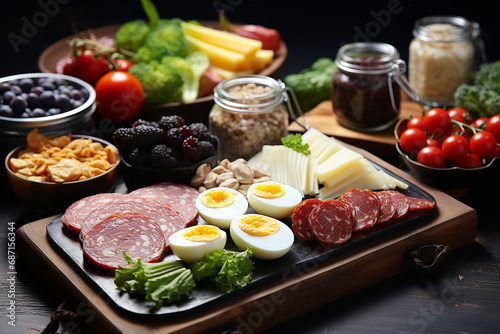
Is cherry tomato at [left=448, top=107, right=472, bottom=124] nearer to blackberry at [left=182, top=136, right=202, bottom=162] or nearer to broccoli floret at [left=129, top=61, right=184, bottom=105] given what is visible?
blackberry at [left=182, top=136, right=202, bottom=162]

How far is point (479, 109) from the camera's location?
172 inches

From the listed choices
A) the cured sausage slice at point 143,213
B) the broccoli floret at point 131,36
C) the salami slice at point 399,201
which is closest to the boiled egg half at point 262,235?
the cured sausage slice at point 143,213

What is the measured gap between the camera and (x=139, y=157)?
3680 mm

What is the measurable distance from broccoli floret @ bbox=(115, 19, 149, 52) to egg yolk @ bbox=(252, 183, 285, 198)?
217 cm

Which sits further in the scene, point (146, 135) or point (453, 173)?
point (453, 173)

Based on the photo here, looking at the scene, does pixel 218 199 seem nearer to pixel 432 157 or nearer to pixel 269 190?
pixel 269 190

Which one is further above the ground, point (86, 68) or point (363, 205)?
point (86, 68)

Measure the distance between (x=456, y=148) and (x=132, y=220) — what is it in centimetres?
190

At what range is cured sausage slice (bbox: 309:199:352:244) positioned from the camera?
319 centimetres

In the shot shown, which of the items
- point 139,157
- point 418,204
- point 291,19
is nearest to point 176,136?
point 139,157

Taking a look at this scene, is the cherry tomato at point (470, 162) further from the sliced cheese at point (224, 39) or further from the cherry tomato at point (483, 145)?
the sliced cheese at point (224, 39)

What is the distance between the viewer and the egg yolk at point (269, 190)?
11.1 feet

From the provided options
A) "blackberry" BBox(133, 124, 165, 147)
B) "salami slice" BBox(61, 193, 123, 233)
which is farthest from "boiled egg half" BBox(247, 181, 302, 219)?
"salami slice" BBox(61, 193, 123, 233)

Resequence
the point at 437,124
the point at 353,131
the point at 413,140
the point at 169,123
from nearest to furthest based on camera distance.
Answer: the point at 169,123 < the point at 413,140 < the point at 437,124 < the point at 353,131
